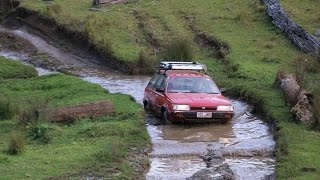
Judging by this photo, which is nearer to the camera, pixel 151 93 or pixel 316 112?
pixel 316 112

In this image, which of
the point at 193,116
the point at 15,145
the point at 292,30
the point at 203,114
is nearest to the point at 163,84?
the point at 193,116

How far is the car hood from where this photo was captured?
736 inches

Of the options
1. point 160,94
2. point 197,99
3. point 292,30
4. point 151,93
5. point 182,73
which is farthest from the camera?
point 292,30

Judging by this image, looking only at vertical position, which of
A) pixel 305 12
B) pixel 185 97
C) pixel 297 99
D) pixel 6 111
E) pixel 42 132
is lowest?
pixel 6 111

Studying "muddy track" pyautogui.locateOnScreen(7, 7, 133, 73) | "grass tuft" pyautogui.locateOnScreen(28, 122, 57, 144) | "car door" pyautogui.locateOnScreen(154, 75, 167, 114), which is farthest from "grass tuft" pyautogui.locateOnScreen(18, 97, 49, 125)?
"muddy track" pyautogui.locateOnScreen(7, 7, 133, 73)

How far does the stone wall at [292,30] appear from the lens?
29.1m

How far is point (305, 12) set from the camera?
37000 millimetres

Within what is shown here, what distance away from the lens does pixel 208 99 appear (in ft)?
62.3

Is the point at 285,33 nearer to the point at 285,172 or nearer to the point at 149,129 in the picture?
the point at 149,129

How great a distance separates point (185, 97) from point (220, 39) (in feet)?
45.3

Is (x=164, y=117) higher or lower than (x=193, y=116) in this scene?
lower

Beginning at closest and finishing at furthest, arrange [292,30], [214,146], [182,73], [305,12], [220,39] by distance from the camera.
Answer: [214,146]
[182,73]
[292,30]
[220,39]
[305,12]

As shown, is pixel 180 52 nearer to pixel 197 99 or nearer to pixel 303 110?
pixel 197 99

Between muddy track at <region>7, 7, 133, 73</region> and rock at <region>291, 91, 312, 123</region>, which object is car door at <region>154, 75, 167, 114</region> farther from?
muddy track at <region>7, 7, 133, 73</region>
